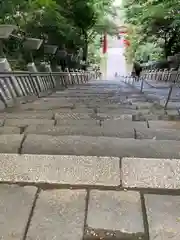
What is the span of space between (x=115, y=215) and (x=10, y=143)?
0.98m

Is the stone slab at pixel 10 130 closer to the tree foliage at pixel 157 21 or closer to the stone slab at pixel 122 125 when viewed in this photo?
the stone slab at pixel 122 125

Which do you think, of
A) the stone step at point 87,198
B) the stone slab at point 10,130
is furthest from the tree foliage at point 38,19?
the stone step at point 87,198

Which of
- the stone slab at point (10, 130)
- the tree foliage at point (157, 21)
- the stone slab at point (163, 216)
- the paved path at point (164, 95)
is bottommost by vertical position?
the tree foliage at point (157, 21)

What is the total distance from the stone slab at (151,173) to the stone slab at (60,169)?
0.19 ft

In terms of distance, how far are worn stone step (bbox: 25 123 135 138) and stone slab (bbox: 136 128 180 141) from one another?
0.22ft

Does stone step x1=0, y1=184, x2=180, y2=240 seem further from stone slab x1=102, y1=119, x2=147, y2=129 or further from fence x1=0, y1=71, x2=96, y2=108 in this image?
fence x1=0, y1=71, x2=96, y2=108

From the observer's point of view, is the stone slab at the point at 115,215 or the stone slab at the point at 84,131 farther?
the stone slab at the point at 84,131

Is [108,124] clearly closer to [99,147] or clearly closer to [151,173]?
[99,147]

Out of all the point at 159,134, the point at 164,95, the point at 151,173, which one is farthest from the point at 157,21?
the point at 151,173

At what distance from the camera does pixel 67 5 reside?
536 inches

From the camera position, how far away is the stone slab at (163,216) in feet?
3.73

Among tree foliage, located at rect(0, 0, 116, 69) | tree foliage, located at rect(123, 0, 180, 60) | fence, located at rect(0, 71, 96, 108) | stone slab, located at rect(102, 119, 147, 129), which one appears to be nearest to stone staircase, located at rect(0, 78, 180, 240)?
stone slab, located at rect(102, 119, 147, 129)

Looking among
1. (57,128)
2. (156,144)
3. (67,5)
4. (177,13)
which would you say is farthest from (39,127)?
(67,5)

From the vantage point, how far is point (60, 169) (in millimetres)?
1612
